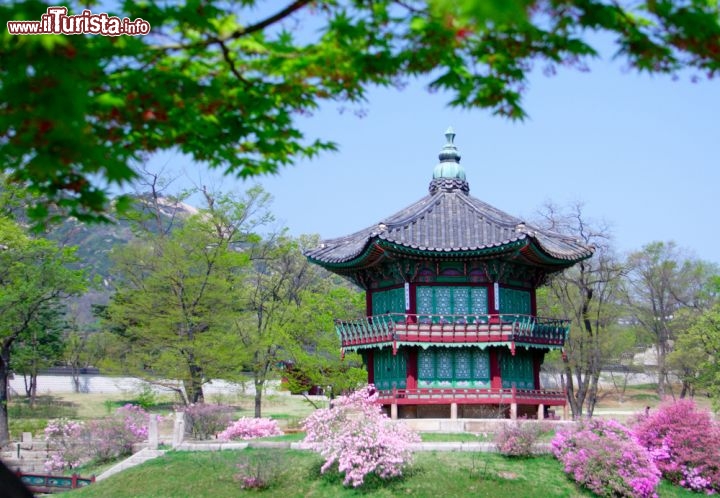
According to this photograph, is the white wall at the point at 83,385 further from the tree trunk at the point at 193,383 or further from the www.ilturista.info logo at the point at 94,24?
the www.ilturista.info logo at the point at 94,24

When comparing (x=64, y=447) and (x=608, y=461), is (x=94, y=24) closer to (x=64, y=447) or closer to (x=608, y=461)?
(x=608, y=461)

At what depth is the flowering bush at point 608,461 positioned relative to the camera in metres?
22.1

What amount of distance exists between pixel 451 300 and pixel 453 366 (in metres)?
2.23

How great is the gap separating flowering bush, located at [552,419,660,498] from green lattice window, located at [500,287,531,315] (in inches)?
254

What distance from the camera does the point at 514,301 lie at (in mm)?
30297

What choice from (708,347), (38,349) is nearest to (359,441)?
(708,347)

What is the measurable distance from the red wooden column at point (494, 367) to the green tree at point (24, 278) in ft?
59.9

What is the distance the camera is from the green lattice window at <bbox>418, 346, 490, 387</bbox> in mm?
29219

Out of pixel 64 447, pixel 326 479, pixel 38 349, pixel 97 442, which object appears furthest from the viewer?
pixel 38 349

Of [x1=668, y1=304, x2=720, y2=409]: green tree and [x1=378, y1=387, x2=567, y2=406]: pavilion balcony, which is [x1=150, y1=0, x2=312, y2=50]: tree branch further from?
[x1=668, y1=304, x2=720, y2=409]: green tree

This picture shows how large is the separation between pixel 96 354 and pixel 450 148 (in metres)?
35.9

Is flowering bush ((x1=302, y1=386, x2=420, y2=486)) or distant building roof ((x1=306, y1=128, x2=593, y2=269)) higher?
distant building roof ((x1=306, y1=128, x2=593, y2=269))

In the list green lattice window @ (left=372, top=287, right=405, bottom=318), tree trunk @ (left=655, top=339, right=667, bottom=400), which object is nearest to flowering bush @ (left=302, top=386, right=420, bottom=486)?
green lattice window @ (left=372, top=287, right=405, bottom=318)

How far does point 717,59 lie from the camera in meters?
5.80
